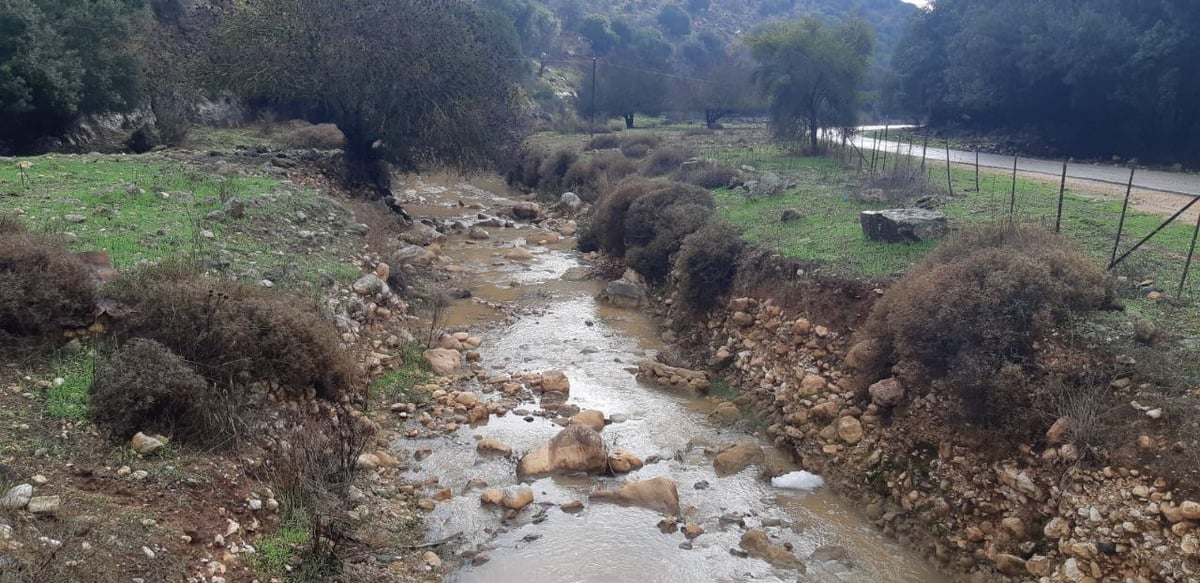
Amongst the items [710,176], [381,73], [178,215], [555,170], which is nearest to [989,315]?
[178,215]

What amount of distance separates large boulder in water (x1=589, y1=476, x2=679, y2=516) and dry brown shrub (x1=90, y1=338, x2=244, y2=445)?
12.2ft

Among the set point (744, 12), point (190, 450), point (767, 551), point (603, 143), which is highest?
point (744, 12)

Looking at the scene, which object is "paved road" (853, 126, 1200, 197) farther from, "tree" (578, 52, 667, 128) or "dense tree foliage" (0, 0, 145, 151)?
"tree" (578, 52, 667, 128)

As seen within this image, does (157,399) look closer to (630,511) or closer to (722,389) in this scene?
(630,511)

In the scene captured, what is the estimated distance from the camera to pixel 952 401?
26.3 feet

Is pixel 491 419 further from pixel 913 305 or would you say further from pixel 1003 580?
pixel 1003 580

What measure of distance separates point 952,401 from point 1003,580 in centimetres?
198

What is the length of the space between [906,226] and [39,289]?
37.7 feet

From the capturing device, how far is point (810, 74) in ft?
95.1

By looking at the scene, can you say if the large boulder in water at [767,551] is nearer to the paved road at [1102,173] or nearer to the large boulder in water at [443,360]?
the large boulder in water at [443,360]

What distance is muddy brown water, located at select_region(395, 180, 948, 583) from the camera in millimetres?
6969

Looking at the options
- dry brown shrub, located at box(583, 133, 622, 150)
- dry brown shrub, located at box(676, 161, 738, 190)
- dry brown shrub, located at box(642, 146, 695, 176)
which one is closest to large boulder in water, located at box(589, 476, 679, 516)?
dry brown shrub, located at box(676, 161, 738, 190)

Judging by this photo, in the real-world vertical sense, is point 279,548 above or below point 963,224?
below

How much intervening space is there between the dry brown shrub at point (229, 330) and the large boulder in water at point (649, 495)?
3295 mm
